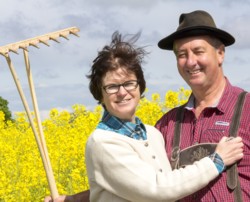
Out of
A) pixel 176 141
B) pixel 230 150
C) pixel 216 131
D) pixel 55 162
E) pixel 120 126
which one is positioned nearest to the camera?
pixel 120 126

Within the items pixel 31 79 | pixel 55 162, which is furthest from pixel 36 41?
pixel 55 162

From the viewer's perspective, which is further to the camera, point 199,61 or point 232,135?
point 199,61

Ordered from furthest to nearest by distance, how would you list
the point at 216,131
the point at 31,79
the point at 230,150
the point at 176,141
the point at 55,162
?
the point at 55,162, the point at 31,79, the point at 176,141, the point at 216,131, the point at 230,150

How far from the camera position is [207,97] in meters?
3.03

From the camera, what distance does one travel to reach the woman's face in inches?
99.0

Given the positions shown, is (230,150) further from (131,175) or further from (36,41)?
(36,41)

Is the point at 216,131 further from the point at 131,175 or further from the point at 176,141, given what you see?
the point at 131,175

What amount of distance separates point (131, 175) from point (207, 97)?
2.59ft

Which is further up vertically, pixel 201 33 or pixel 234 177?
pixel 201 33

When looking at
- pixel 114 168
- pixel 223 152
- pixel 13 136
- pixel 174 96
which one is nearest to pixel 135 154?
pixel 114 168

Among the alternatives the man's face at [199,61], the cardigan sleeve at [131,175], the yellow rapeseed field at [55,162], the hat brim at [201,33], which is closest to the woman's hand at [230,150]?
the cardigan sleeve at [131,175]

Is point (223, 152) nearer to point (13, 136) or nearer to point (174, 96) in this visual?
point (174, 96)

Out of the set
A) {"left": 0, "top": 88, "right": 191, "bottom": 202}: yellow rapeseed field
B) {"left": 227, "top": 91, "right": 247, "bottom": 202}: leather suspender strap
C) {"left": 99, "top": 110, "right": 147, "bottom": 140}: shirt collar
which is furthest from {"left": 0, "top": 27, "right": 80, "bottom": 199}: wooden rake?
{"left": 0, "top": 88, "right": 191, "bottom": 202}: yellow rapeseed field

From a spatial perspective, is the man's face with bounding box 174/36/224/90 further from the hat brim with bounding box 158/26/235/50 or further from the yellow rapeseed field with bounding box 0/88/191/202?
the yellow rapeseed field with bounding box 0/88/191/202
